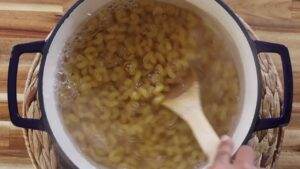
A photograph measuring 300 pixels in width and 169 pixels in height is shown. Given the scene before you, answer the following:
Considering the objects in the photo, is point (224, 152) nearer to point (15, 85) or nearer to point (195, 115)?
point (195, 115)

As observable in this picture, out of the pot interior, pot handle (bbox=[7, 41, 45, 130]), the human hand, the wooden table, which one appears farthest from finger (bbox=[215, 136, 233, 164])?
the wooden table

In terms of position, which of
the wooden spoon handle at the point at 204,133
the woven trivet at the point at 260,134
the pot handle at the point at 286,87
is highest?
the pot handle at the point at 286,87

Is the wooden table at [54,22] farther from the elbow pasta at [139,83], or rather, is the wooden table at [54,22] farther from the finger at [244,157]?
the finger at [244,157]

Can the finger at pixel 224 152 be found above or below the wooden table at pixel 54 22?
above

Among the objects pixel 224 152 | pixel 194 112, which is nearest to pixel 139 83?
pixel 194 112

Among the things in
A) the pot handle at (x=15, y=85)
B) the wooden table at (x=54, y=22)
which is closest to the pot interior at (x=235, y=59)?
the pot handle at (x=15, y=85)
